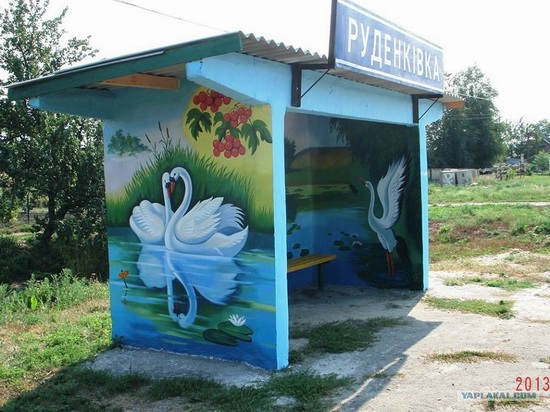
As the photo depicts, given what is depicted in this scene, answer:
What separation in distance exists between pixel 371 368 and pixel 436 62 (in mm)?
4649

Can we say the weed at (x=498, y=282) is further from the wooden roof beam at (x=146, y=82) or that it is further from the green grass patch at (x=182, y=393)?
the wooden roof beam at (x=146, y=82)

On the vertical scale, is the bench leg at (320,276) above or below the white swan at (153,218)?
below

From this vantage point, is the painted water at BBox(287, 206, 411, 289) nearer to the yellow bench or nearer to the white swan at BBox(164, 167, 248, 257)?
the yellow bench

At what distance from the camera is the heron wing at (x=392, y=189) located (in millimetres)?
9211

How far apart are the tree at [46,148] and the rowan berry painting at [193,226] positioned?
34.7 ft

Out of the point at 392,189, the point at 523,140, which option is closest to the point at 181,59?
the point at 392,189

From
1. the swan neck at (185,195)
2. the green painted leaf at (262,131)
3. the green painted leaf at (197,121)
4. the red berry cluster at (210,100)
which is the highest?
the red berry cluster at (210,100)


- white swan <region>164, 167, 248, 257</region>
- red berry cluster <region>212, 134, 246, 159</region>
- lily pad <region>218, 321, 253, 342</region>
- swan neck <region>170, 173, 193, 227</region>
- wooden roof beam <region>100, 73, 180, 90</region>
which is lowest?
lily pad <region>218, 321, 253, 342</region>

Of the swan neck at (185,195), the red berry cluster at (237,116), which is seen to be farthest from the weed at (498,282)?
the red berry cluster at (237,116)

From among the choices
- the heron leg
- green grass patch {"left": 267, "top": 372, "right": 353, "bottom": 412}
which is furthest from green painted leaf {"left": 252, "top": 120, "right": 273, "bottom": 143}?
the heron leg

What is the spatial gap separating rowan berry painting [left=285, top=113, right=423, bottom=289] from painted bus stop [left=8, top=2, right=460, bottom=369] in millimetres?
1605

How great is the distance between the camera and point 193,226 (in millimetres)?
6051

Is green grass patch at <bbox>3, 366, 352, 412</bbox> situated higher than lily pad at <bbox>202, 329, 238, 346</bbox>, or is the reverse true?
lily pad at <bbox>202, 329, 238, 346</bbox>

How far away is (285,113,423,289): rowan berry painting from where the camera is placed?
919 cm
